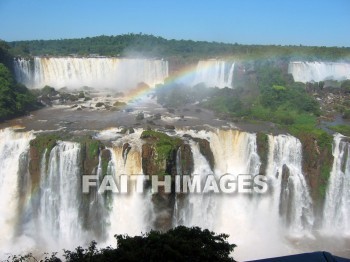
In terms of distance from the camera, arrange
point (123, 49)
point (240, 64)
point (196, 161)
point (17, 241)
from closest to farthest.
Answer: point (17, 241), point (196, 161), point (240, 64), point (123, 49)

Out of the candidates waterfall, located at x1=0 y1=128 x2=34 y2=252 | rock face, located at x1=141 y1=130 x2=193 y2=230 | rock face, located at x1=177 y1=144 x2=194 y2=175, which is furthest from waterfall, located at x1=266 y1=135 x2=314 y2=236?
waterfall, located at x1=0 y1=128 x2=34 y2=252

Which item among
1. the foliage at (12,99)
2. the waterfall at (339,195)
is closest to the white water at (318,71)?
the waterfall at (339,195)

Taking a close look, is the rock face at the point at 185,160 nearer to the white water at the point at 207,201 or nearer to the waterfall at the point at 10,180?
the white water at the point at 207,201

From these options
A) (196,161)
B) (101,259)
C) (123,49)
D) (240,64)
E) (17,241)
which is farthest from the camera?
(123,49)

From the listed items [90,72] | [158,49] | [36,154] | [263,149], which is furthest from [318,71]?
[36,154]

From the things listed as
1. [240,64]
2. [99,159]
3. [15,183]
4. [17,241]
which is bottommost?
[17,241]

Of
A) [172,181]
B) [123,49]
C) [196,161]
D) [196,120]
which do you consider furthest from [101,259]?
[123,49]

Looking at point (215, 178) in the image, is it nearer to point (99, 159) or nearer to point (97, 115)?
point (99, 159)
